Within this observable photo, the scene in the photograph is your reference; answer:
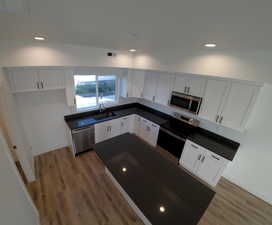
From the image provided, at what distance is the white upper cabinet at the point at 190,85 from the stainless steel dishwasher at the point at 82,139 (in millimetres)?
2416

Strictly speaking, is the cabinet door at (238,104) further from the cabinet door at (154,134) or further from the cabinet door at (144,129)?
the cabinet door at (144,129)

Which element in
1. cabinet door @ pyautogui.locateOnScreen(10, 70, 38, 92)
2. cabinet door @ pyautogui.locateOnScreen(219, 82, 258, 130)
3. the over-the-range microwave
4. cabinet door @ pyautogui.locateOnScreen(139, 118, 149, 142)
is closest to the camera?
cabinet door @ pyautogui.locateOnScreen(219, 82, 258, 130)

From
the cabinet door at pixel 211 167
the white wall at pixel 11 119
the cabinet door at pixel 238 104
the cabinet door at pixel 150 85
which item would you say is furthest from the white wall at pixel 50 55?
the cabinet door at pixel 211 167

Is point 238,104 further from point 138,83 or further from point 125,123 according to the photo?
point 125,123

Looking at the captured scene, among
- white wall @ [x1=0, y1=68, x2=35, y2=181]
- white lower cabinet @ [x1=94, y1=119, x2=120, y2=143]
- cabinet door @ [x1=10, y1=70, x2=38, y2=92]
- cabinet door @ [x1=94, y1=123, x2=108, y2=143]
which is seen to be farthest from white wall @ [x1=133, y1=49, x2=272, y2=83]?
white wall @ [x1=0, y1=68, x2=35, y2=181]

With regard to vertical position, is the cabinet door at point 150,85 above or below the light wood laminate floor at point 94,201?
above

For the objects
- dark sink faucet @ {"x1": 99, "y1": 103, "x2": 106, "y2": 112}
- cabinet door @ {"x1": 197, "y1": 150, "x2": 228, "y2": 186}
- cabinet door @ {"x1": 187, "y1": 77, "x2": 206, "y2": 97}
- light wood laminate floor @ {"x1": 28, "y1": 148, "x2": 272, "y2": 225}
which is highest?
cabinet door @ {"x1": 187, "y1": 77, "x2": 206, "y2": 97}

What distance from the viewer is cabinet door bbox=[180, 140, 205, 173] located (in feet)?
8.79

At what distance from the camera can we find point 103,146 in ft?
7.59

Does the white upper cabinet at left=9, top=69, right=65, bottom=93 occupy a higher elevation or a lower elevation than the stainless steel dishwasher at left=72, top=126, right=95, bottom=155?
higher

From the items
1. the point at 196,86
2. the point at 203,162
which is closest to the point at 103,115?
the point at 196,86

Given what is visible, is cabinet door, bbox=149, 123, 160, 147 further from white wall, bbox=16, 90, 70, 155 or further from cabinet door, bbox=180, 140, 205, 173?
white wall, bbox=16, 90, 70, 155

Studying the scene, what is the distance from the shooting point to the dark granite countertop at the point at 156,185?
4.49 ft

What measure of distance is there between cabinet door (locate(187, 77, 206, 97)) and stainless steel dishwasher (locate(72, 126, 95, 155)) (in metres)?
2.58
